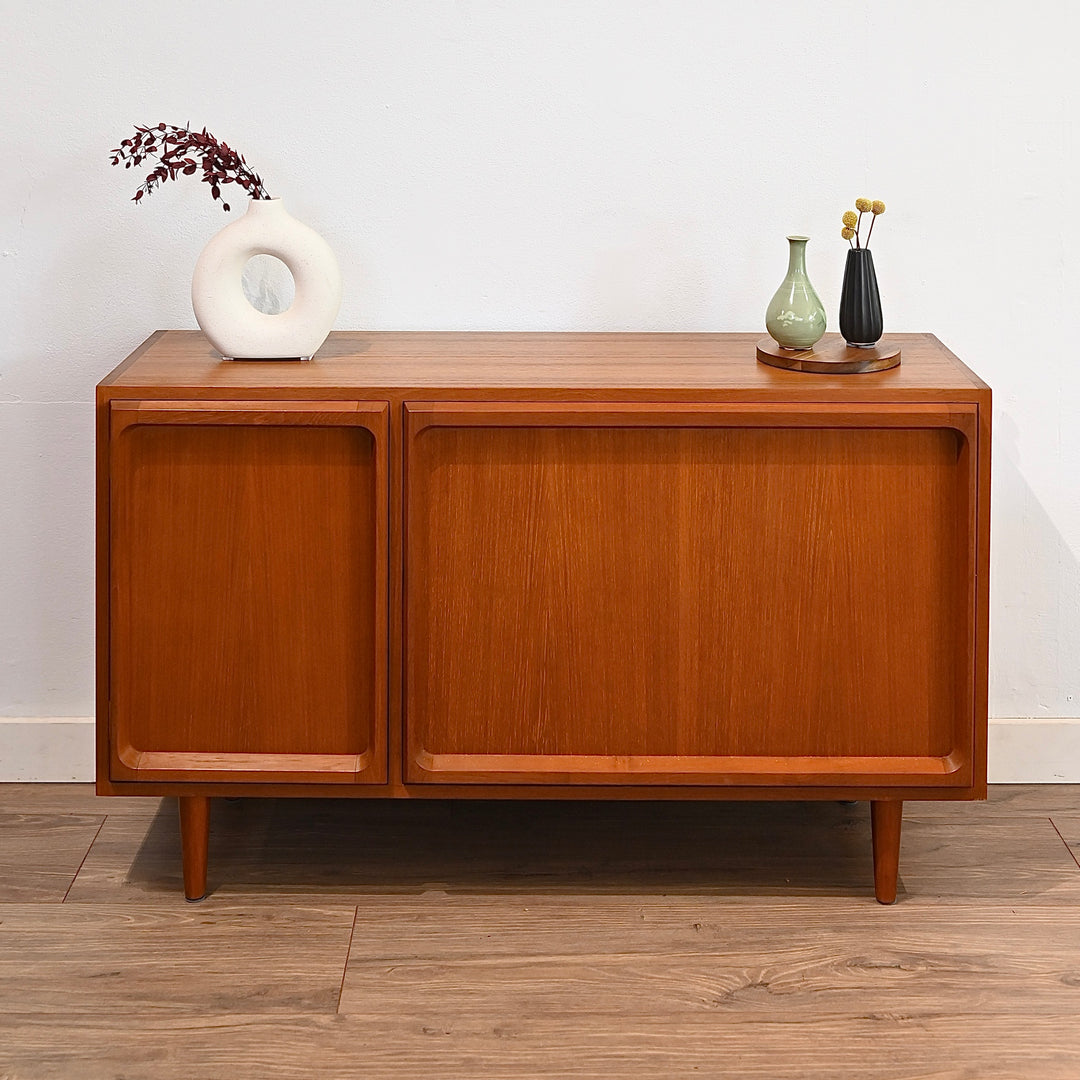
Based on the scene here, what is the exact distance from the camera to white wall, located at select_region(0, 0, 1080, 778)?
7.13 feet

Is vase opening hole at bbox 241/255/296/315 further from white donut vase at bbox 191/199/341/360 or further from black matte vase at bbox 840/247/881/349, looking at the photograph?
black matte vase at bbox 840/247/881/349

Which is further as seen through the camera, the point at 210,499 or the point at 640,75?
the point at 640,75

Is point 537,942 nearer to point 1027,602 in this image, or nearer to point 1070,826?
point 1070,826

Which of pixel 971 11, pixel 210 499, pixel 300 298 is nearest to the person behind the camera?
pixel 210 499

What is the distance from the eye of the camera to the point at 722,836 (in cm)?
219

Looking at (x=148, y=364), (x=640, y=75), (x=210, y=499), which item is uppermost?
(x=640, y=75)

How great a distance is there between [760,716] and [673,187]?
0.89 m

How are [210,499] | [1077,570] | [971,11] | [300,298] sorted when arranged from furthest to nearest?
[1077,570] < [971,11] < [300,298] < [210,499]

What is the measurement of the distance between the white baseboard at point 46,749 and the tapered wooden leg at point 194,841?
1.62ft

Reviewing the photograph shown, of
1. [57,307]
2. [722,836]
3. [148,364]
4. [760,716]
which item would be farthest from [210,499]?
[722,836]

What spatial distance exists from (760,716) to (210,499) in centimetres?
81

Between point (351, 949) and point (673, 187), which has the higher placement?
point (673, 187)

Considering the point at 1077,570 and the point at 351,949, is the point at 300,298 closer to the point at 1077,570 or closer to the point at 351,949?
the point at 351,949

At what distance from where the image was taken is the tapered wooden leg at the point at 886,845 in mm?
1950
